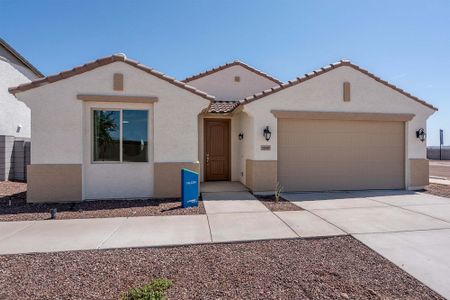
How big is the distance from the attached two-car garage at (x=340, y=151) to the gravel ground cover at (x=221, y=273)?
5.18 meters

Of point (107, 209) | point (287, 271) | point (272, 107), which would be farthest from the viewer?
point (272, 107)

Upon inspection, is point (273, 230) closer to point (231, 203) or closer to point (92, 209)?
point (231, 203)

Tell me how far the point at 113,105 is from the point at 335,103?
26.4 ft

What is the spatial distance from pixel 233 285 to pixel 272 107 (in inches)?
274

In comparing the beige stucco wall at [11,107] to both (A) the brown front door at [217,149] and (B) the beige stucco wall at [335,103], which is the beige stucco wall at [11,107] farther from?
(B) the beige stucco wall at [335,103]

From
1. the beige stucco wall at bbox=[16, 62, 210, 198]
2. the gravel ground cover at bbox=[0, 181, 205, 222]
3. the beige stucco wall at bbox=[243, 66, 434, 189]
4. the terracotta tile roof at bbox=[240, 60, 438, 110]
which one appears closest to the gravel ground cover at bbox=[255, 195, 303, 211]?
the beige stucco wall at bbox=[243, 66, 434, 189]

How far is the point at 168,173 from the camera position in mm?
8047

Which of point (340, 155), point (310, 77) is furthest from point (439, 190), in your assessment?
point (310, 77)

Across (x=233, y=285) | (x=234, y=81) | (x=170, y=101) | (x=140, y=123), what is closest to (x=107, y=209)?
(x=140, y=123)

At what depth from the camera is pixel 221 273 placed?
349 centimetres

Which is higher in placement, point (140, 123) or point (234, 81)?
point (234, 81)

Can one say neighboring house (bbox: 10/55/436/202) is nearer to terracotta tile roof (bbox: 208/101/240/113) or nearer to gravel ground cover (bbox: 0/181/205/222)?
terracotta tile roof (bbox: 208/101/240/113)

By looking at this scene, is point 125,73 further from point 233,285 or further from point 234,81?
point 233,285

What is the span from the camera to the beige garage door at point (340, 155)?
9398mm
